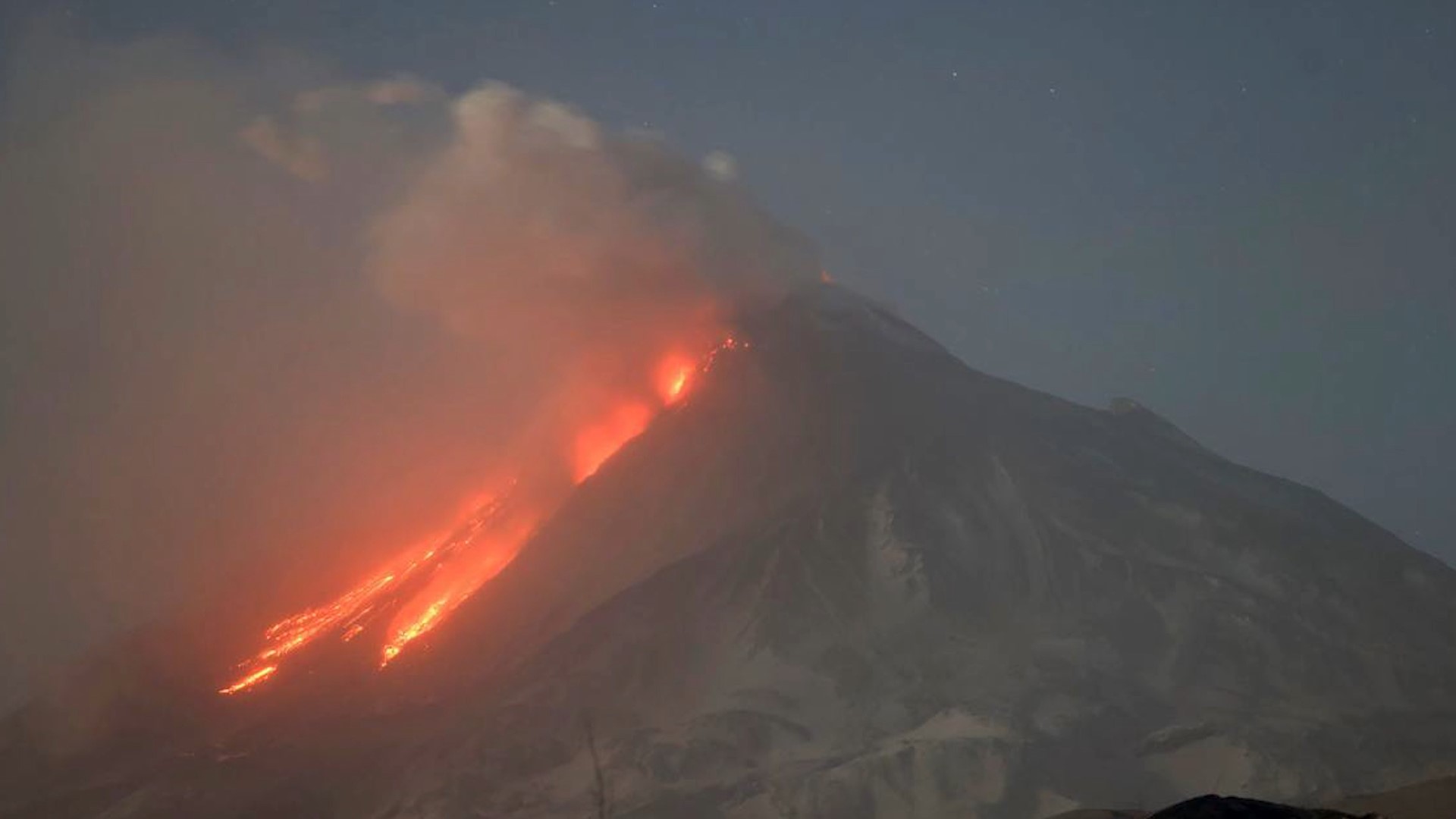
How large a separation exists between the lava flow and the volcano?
2.24 meters

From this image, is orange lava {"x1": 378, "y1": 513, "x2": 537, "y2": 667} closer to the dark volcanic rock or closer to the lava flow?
the lava flow

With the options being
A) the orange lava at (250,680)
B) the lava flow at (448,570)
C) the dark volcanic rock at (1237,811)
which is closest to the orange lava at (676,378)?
the lava flow at (448,570)

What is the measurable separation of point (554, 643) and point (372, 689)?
12.5 metres

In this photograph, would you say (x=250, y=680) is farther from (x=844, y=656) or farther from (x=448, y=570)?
(x=844, y=656)

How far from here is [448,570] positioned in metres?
78.8

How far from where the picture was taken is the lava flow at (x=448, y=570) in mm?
72625

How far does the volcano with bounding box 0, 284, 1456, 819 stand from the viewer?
168ft

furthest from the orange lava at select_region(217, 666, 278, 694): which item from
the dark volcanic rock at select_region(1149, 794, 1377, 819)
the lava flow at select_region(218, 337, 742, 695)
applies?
the dark volcanic rock at select_region(1149, 794, 1377, 819)

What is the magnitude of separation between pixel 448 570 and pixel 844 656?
33.9 metres

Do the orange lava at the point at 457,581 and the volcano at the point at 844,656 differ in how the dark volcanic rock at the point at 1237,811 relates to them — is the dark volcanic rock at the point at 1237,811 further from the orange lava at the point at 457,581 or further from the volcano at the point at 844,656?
the orange lava at the point at 457,581

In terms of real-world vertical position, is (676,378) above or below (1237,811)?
above

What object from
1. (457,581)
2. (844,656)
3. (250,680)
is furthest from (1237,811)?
(250,680)

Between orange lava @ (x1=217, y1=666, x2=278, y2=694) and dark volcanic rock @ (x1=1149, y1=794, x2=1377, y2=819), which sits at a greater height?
orange lava @ (x1=217, y1=666, x2=278, y2=694)

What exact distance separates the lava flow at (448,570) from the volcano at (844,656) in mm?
2235
